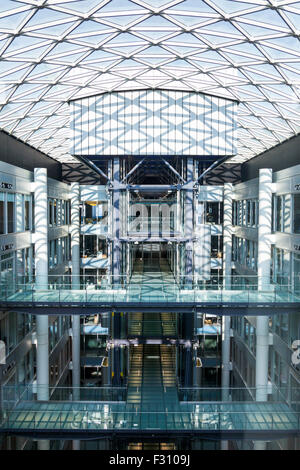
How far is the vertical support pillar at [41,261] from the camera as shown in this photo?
25562 millimetres

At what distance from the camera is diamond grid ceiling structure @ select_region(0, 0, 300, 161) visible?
17484 millimetres

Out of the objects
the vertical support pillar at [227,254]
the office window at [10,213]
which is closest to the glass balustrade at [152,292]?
the office window at [10,213]

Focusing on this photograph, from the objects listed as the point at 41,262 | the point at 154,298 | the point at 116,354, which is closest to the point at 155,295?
the point at 154,298

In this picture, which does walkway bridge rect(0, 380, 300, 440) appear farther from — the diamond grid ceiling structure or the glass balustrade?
the diamond grid ceiling structure

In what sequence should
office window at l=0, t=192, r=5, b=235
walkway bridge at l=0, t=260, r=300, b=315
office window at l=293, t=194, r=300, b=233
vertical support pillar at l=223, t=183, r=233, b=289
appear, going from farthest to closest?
vertical support pillar at l=223, t=183, r=233, b=289, office window at l=293, t=194, r=300, b=233, office window at l=0, t=192, r=5, b=235, walkway bridge at l=0, t=260, r=300, b=315

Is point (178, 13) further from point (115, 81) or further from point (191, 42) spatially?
point (115, 81)

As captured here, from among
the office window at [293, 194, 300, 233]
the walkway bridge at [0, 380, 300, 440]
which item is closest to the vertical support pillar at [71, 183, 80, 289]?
the walkway bridge at [0, 380, 300, 440]

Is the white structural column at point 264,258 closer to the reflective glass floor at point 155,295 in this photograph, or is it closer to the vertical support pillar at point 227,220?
the reflective glass floor at point 155,295

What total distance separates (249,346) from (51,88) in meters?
23.6

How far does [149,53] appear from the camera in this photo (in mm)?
22562

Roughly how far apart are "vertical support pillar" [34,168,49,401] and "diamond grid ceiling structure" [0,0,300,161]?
493 cm

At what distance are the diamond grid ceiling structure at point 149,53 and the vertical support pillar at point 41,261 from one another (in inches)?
194

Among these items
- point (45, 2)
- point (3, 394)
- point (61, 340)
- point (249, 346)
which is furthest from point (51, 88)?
point (249, 346)

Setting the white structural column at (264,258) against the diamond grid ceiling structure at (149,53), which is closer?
the diamond grid ceiling structure at (149,53)
